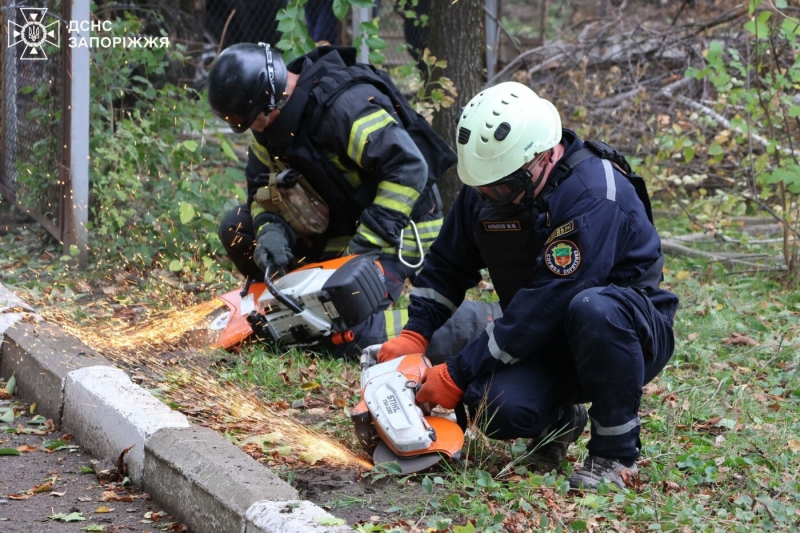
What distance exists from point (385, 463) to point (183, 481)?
2.32 ft

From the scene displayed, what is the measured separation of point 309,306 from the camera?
4.73 m

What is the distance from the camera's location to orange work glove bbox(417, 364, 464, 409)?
3.33 m

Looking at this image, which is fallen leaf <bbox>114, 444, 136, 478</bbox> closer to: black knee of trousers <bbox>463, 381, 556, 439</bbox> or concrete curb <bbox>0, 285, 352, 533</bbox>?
concrete curb <bbox>0, 285, 352, 533</bbox>

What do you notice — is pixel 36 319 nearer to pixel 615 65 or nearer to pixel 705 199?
pixel 705 199

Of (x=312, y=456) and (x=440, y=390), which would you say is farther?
(x=312, y=456)

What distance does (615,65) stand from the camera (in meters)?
9.69

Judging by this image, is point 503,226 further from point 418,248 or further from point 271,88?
point 271,88

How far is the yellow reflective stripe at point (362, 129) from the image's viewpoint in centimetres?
472

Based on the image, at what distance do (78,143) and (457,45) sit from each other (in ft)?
9.14

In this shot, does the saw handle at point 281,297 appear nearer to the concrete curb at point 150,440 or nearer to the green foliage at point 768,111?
the concrete curb at point 150,440

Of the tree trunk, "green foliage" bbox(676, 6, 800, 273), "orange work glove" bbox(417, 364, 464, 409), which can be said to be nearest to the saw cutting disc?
"orange work glove" bbox(417, 364, 464, 409)

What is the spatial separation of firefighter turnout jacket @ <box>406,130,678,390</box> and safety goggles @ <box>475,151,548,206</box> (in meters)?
0.08

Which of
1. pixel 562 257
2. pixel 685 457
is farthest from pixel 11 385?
pixel 685 457

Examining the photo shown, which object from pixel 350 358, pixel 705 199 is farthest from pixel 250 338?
pixel 705 199
